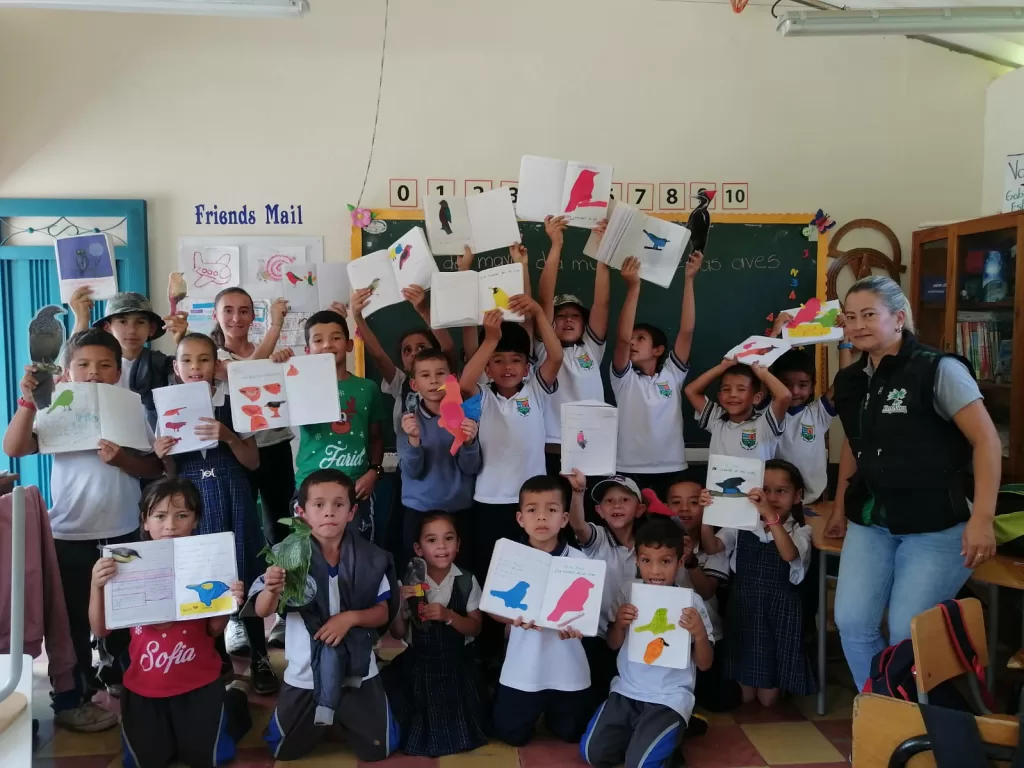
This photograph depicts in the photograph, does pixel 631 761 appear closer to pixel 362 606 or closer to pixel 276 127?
pixel 362 606

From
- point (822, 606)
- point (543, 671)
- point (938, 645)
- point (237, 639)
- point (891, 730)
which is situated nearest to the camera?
point (891, 730)

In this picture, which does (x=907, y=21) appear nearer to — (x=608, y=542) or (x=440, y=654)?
(x=608, y=542)

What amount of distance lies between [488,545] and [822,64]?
10.5 ft

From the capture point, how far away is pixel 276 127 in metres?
3.93

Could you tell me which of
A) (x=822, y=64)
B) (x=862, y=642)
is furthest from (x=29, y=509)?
(x=822, y=64)

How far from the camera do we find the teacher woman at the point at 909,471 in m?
2.09

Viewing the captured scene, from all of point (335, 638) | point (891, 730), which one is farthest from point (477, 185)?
point (891, 730)

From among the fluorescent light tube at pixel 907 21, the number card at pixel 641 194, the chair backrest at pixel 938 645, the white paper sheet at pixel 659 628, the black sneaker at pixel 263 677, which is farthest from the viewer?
the number card at pixel 641 194

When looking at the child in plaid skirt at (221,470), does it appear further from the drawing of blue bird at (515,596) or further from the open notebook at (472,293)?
the drawing of blue bird at (515,596)

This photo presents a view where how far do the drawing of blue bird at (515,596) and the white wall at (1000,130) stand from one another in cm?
337

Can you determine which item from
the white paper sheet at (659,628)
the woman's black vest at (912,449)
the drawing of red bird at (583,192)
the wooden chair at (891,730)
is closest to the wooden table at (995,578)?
the woman's black vest at (912,449)

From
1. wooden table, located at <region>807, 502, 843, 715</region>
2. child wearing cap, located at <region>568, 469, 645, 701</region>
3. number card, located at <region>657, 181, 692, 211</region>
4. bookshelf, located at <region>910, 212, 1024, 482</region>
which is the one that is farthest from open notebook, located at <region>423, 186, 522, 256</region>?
bookshelf, located at <region>910, 212, 1024, 482</region>

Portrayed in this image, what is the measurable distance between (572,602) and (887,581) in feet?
3.17

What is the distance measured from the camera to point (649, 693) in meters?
2.37
